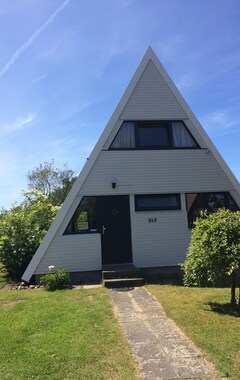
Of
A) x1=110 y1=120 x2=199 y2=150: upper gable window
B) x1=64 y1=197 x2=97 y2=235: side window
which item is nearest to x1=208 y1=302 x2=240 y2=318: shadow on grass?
x1=64 y1=197 x2=97 y2=235: side window

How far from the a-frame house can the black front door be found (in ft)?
0.10

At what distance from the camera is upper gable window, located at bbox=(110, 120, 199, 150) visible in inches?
464

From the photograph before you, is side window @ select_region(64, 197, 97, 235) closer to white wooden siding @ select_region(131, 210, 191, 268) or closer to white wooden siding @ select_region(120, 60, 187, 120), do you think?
white wooden siding @ select_region(131, 210, 191, 268)

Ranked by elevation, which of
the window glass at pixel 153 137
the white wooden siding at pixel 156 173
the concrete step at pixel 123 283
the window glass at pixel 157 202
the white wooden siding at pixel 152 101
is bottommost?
the concrete step at pixel 123 283

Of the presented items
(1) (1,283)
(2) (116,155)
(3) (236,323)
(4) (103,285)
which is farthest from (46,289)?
(3) (236,323)

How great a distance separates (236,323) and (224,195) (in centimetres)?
661

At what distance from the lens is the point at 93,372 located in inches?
166

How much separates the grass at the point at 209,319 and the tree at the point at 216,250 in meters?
0.56

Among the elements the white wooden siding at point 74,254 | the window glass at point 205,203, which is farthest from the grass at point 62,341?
the window glass at point 205,203

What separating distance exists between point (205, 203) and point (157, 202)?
1.66 meters

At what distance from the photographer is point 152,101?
12.0m

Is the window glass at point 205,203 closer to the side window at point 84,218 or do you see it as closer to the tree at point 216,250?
the side window at point 84,218

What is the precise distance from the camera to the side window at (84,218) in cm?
1107

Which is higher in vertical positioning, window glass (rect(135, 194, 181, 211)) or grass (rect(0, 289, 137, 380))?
window glass (rect(135, 194, 181, 211))
